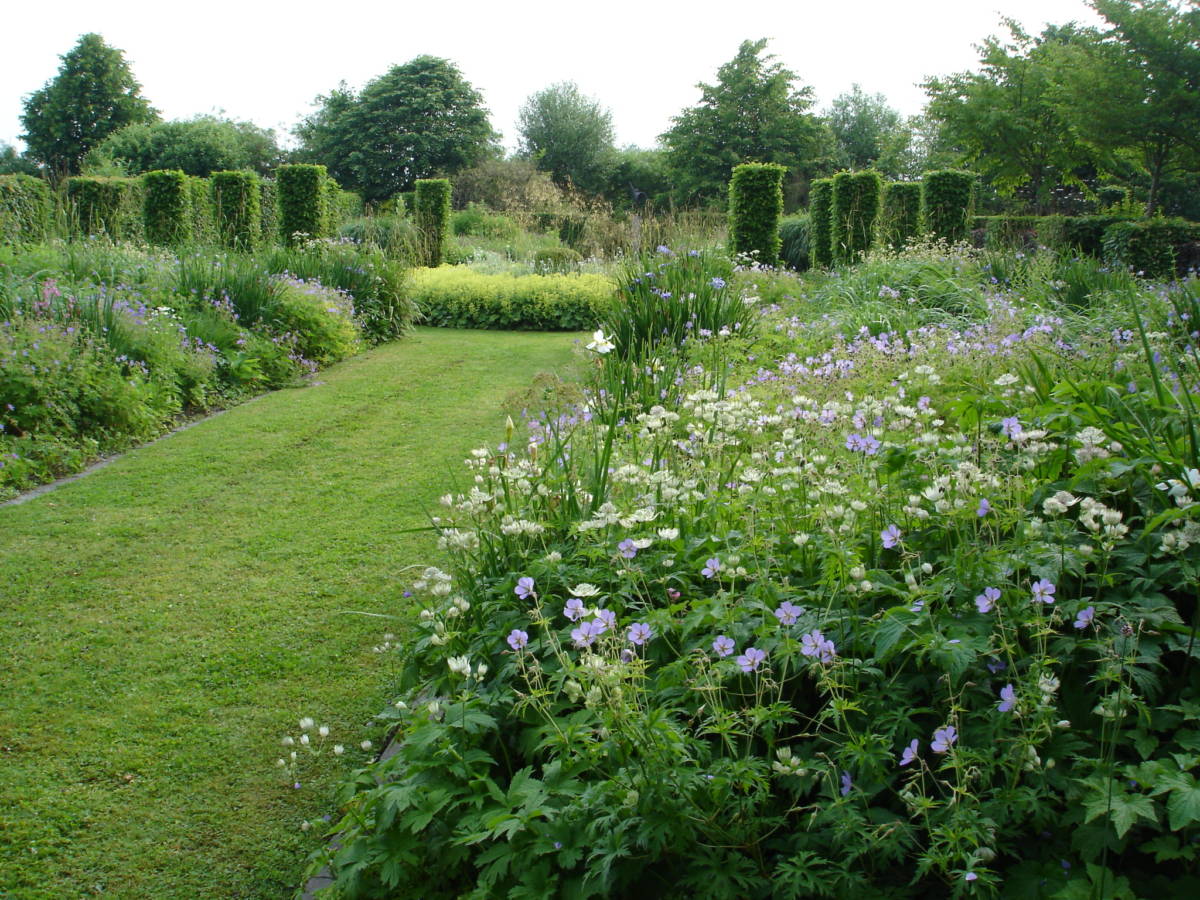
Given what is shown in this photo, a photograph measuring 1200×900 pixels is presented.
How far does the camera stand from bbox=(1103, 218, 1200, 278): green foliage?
13.8m

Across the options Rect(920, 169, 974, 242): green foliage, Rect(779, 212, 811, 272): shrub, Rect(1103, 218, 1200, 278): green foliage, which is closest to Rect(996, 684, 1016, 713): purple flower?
Rect(920, 169, 974, 242): green foliage

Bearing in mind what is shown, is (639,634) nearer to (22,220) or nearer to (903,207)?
(22,220)

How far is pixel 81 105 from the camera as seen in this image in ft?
142

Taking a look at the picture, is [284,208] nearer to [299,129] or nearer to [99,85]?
[299,129]

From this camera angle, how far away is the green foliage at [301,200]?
45.3ft

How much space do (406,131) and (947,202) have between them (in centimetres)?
3026

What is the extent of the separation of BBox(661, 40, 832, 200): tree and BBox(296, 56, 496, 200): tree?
10.4 metres

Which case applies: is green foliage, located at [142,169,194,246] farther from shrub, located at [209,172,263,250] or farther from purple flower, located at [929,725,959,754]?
purple flower, located at [929,725,959,754]

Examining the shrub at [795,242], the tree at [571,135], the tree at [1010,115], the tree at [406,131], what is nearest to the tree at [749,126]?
the tree at [571,135]

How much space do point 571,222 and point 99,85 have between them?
36516 mm

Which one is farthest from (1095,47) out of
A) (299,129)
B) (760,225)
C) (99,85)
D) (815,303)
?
(99,85)

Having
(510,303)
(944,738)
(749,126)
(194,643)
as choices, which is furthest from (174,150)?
(944,738)

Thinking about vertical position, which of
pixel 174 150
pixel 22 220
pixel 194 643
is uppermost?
pixel 174 150

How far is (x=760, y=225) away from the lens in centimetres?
1477
